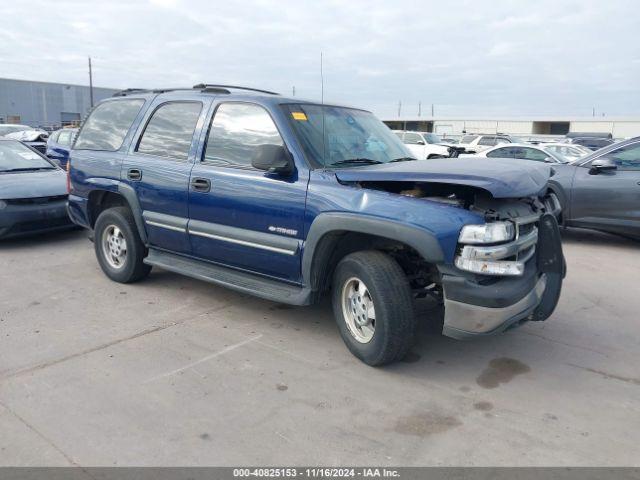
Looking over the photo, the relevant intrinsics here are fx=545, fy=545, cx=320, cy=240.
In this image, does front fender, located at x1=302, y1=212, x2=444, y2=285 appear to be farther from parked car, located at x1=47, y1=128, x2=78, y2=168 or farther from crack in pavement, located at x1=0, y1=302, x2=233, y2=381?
parked car, located at x1=47, y1=128, x2=78, y2=168

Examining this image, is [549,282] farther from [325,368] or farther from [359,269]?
[325,368]

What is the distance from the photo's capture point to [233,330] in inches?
180

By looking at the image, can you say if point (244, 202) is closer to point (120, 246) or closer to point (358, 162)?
point (358, 162)

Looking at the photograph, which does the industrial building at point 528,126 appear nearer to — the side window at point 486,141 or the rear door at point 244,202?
the side window at point 486,141

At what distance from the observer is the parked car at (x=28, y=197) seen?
7.25 metres

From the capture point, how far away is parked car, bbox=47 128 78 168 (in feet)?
45.0

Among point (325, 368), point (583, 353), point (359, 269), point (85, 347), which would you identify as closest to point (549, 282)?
point (583, 353)

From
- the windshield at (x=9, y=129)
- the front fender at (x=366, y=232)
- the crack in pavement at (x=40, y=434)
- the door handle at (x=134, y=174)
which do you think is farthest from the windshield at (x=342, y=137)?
the windshield at (x=9, y=129)

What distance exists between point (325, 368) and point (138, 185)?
2.67 metres

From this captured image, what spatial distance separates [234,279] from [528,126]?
5923cm

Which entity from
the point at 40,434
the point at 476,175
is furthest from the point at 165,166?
the point at 476,175

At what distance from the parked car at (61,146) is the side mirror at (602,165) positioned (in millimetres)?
11677

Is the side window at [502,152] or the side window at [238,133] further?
the side window at [502,152]

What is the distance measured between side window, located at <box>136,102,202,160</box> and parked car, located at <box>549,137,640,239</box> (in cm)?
551
